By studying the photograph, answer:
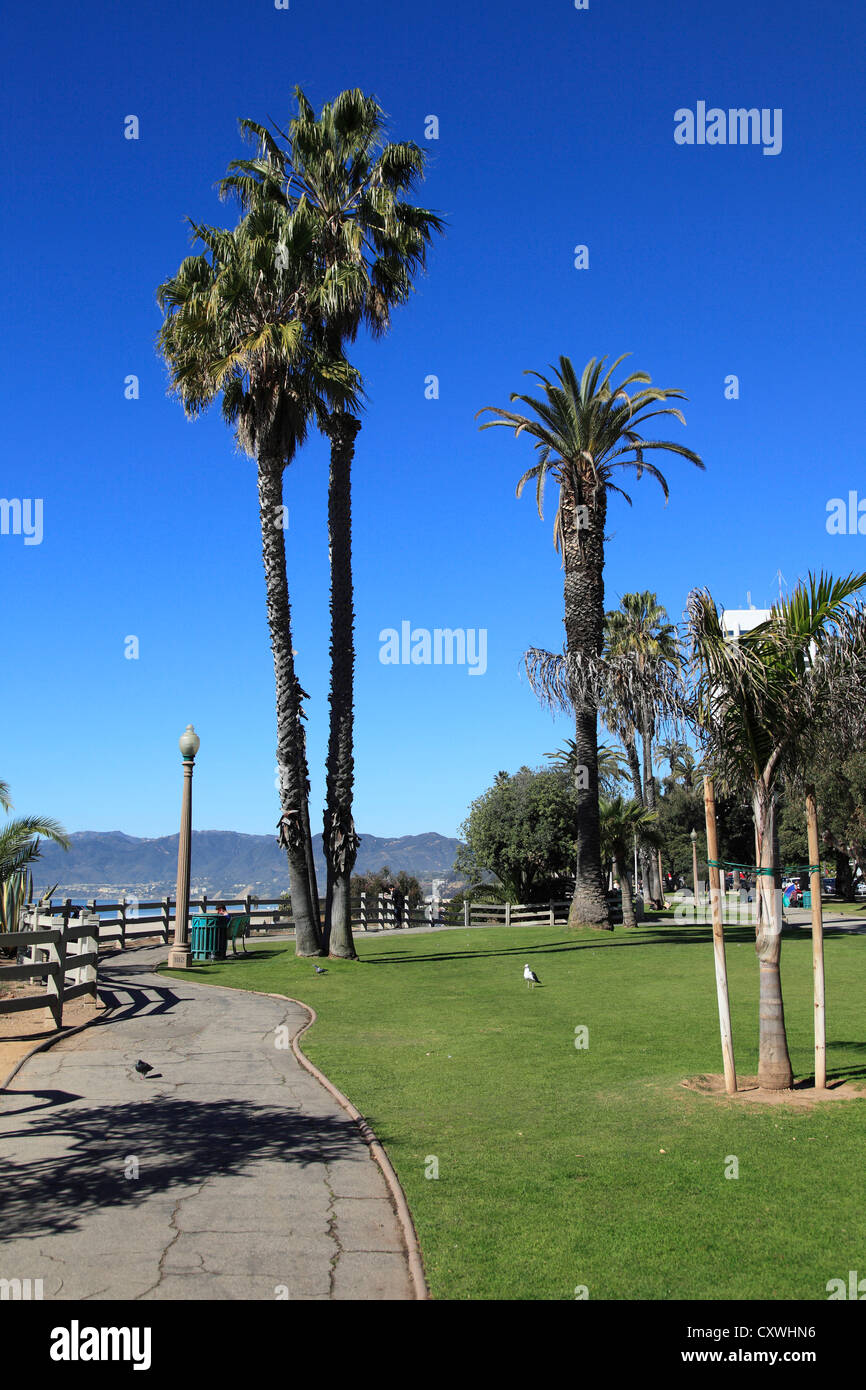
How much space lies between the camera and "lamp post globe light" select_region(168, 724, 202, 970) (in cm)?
2072

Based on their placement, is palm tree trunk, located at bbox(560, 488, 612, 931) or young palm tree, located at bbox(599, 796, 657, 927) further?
young palm tree, located at bbox(599, 796, 657, 927)

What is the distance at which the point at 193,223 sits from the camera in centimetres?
2305

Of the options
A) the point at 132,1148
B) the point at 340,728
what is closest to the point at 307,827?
the point at 340,728

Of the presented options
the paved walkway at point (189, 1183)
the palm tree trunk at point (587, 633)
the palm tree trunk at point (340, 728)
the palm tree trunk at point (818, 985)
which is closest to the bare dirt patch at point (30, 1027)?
the paved walkway at point (189, 1183)

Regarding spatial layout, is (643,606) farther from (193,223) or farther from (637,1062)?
(637,1062)

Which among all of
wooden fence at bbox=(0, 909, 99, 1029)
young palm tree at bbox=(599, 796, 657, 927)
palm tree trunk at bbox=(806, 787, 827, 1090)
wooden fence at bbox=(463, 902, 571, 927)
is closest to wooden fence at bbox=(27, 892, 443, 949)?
wooden fence at bbox=(0, 909, 99, 1029)

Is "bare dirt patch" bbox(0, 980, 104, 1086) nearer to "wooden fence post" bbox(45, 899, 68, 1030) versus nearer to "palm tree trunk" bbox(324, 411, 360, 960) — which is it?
"wooden fence post" bbox(45, 899, 68, 1030)

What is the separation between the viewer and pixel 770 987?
948cm

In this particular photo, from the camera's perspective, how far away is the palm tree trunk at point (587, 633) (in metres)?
28.4

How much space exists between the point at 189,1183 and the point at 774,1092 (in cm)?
549

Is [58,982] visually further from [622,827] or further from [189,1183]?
[622,827]

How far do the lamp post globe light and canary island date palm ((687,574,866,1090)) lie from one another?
44.1 ft
